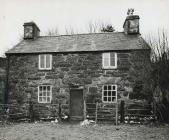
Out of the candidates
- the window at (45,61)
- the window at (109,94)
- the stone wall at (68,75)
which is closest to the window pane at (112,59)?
the stone wall at (68,75)

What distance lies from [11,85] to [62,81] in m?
4.03

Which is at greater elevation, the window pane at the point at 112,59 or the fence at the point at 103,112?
the window pane at the point at 112,59

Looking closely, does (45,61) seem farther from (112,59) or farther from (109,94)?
(109,94)

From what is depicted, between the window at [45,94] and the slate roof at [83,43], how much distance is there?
2747mm

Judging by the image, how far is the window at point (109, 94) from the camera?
19438 mm

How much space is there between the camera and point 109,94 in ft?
64.0

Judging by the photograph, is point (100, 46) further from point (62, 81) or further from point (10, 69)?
point (10, 69)

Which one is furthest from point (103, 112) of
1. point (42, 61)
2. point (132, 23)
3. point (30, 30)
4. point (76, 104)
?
point (30, 30)

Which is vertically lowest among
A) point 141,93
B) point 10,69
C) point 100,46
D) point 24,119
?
point 24,119

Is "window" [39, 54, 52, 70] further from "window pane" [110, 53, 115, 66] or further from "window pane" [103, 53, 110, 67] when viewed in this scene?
"window pane" [110, 53, 115, 66]

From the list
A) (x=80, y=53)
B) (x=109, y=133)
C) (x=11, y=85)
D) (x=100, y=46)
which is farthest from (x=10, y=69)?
(x=109, y=133)

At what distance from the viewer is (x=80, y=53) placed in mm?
20281

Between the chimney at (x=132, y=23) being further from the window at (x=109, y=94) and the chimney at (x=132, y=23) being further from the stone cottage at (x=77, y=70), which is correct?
the window at (x=109, y=94)

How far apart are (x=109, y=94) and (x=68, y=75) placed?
330 centimetres
